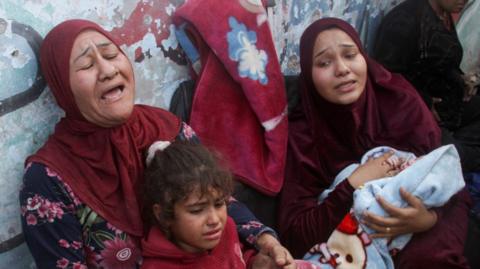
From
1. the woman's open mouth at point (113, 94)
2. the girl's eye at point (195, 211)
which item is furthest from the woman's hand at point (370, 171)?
the woman's open mouth at point (113, 94)

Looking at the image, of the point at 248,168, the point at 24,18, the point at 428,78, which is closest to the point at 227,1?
the point at 248,168

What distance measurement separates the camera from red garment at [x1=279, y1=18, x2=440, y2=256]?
7.17 feet

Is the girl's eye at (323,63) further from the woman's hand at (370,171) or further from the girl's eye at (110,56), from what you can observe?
the girl's eye at (110,56)

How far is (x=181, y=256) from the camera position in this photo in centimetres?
158

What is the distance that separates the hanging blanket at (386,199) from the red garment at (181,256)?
44 centimetres

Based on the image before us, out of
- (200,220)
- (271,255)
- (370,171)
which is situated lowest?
(271,255)

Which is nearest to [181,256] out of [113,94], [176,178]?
[176,178]

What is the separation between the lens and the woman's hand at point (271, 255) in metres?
1.68

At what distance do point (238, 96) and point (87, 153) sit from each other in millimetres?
862

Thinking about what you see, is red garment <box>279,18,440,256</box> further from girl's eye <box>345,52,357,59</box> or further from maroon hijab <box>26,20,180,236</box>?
maroon hijab <box>26,20,180,236</box>

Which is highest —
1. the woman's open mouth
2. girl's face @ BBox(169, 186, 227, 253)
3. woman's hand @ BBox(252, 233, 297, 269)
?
the woman's open mouth

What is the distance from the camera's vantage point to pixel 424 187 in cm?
187

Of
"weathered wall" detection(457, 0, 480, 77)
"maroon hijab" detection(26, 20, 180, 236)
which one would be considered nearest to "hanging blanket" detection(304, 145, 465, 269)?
"maroon hijab" detection(26, 20, 180, 236)

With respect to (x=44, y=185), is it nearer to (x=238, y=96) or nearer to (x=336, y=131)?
(x=238, y=96)
